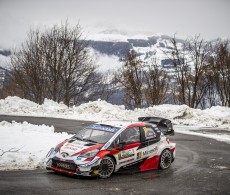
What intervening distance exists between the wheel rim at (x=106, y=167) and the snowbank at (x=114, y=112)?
17999 millimetres

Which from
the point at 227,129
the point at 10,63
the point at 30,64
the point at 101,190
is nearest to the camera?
the point at 101,190

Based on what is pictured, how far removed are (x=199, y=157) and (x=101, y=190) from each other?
6.53 m

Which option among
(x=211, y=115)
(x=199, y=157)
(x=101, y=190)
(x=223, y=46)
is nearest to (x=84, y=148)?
(x=101, y=190)

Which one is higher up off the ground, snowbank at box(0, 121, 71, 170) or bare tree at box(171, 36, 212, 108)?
bare tree at box(171, 36, 212, 108)

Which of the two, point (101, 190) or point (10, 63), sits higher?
point (10, 63)

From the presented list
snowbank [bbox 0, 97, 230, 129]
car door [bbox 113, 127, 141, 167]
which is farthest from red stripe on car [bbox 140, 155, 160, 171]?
snowbank [bbox 0, 97, 230, 129]

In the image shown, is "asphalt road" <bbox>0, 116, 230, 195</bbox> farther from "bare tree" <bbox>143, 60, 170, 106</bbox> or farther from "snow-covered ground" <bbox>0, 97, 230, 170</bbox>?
"bare tree" <bbox>143, 60, 170, 106</bbox>

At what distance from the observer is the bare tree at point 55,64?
115 ft

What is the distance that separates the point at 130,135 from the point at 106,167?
1419 millimetres

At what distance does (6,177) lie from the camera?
26.9 ft

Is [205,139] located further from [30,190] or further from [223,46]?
[223,46]

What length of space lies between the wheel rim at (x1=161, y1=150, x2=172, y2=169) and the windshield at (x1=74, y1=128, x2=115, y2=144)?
2167 mm

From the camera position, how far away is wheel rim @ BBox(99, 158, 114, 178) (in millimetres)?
8852

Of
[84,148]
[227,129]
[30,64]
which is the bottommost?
[227,129]
